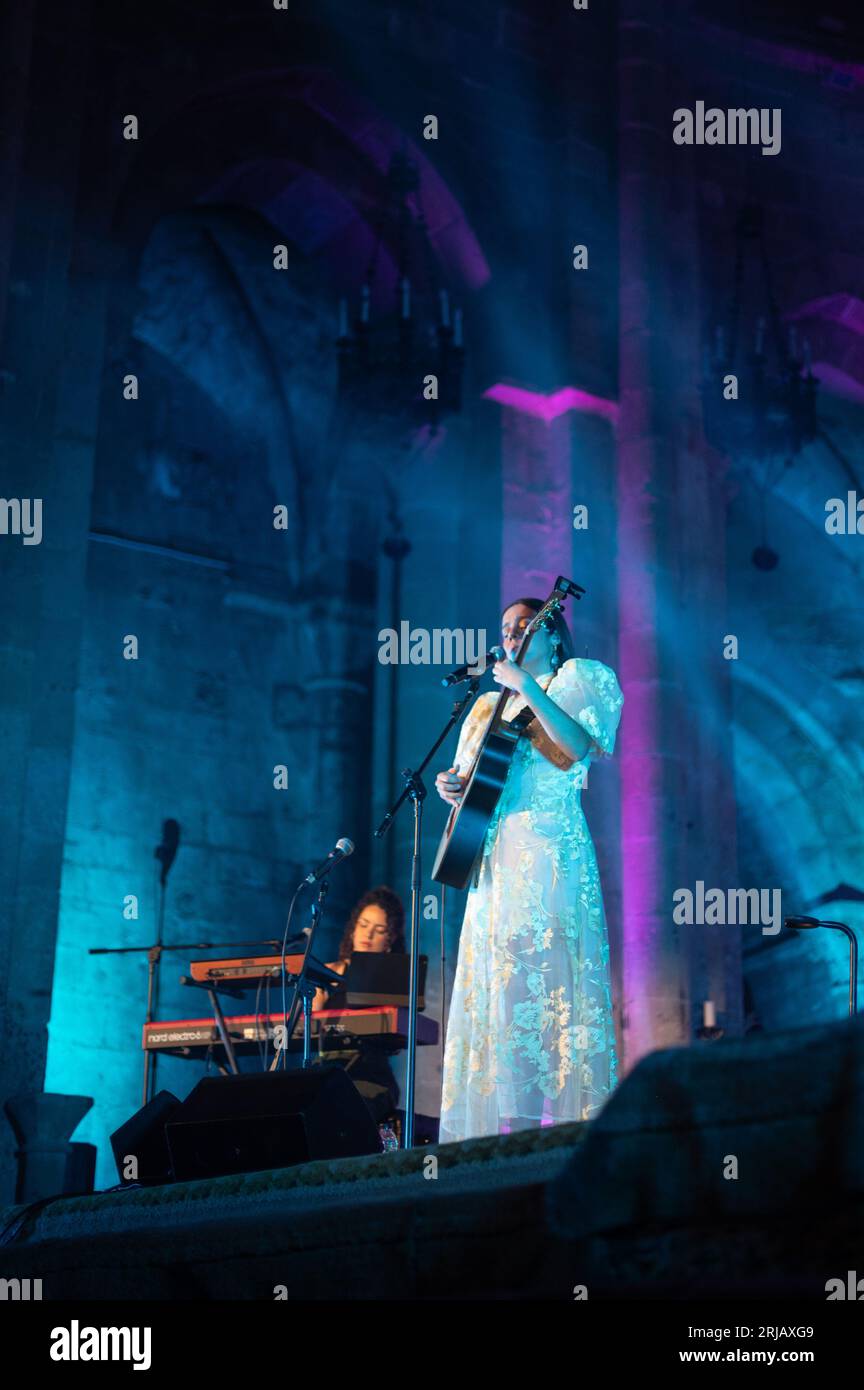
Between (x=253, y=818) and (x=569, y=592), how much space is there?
283 inches

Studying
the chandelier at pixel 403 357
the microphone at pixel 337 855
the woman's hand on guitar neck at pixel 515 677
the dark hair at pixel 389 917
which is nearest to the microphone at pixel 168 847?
the dark hair at pixel 389 917

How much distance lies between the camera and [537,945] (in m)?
4.72

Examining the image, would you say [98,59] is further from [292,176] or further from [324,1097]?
[324,1097]

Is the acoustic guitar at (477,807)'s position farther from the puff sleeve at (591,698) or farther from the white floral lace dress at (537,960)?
the puff sleeve at (591,698)

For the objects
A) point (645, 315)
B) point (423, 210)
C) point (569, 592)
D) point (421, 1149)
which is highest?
point (423, 210)

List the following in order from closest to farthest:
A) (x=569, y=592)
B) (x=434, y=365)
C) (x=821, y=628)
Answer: (x=569, y=592)
(x=434, y=365)
(x=821, y=628)

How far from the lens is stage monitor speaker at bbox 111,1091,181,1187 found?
4918 mm

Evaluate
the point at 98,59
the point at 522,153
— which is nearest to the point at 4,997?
the point at 98,59

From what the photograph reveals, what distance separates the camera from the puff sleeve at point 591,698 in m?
4.85

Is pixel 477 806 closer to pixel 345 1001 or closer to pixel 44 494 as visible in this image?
pixel 345 1001

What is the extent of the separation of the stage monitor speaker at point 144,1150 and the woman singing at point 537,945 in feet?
3.05

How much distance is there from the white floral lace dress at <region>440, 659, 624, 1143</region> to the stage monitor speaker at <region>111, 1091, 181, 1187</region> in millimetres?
920

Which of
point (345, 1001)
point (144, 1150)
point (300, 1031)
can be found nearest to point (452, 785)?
point (144, 1150)

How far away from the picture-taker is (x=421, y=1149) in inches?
99.9
